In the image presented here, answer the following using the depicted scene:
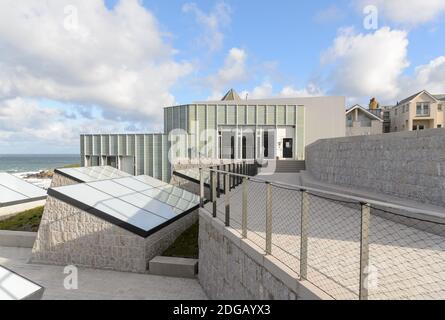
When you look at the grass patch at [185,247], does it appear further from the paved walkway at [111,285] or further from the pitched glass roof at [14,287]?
the pitched glass roof at [14,287]

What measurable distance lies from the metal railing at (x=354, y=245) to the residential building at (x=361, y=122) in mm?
34522

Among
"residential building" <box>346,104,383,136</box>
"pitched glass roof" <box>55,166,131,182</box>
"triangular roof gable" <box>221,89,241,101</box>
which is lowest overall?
"pitched glass roof" <box>55,166,131,182</box>

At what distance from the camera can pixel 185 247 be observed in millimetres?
9695

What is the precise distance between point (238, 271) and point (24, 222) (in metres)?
12.7

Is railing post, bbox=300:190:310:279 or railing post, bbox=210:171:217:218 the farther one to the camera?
railing post, bbox=210:171:217:218

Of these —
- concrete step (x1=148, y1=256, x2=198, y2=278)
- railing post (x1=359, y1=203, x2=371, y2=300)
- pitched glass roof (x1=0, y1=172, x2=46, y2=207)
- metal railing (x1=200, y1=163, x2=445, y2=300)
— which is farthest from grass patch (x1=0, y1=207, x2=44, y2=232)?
railing post (x1=359, y1=203, x2=371, y2=300)

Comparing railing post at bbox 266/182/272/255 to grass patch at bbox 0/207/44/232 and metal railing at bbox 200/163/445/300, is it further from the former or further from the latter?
grass patch at bbox 0/207/44/232

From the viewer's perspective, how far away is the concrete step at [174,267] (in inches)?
322

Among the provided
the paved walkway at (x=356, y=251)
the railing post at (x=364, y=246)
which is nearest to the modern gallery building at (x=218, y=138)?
the paved walkway at (x=356, y=251)

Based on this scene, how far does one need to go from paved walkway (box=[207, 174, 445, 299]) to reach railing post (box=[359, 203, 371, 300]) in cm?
28

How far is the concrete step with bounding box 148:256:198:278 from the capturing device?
26.8ft

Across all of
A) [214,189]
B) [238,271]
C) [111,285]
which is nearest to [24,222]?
[111,285]

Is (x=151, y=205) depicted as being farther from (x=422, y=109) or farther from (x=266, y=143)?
(x=422, y=109)
